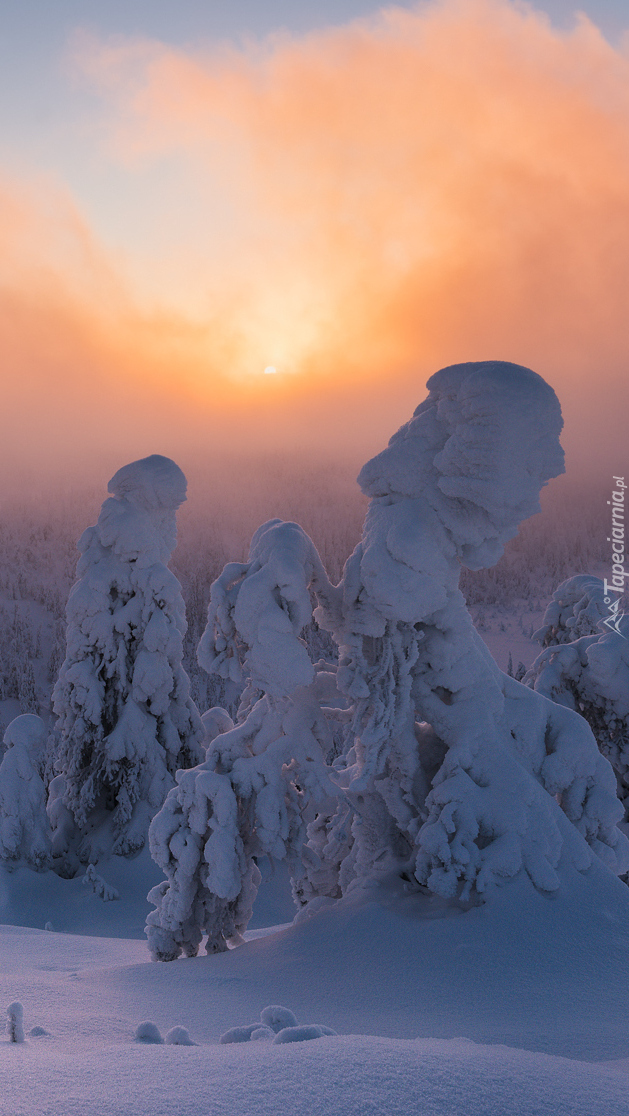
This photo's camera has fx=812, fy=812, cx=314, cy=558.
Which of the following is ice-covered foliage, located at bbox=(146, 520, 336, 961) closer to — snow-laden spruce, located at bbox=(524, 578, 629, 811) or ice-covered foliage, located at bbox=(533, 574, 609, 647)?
snow-laden spruce, located at bbox=(524, 578, 629, 811)

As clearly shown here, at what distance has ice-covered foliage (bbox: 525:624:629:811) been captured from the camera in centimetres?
1281

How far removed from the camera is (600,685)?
13.0 metres

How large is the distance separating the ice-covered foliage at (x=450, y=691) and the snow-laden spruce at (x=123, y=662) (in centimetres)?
718

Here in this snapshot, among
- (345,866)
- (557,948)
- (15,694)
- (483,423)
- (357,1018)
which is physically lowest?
(357,1018)

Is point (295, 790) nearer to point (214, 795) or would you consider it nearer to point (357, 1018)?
point (214, 795)

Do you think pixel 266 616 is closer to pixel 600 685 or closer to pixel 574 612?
pixel 600 685

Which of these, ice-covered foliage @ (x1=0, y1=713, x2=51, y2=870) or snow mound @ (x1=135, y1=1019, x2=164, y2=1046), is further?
ice-covered foliage @ (x1=0, y1=713, x2=51, y2=870)

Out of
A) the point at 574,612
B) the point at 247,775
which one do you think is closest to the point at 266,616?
the point at 247,775

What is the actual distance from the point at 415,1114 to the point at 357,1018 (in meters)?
3.43

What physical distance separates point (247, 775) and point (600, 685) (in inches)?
298

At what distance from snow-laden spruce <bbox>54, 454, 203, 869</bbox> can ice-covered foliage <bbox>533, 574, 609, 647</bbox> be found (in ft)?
23.1

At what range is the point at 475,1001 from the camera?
5836 mm

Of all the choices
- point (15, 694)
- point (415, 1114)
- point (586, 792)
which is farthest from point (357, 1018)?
point (15, 694)

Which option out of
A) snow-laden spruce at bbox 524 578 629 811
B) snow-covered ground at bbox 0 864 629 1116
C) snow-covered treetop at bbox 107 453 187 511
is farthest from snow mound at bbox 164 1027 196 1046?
snow-covered treetop at bbox 107 453 187 511
